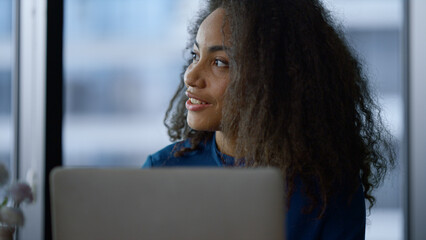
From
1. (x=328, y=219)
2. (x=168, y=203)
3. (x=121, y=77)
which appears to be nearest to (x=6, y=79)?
(x=121, y=77)

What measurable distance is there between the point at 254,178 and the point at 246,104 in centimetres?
58

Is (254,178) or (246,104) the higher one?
(246,104)

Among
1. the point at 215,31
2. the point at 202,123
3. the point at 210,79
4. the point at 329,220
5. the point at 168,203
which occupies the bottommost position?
the point at 329,220

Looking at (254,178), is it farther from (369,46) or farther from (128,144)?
(369,46)

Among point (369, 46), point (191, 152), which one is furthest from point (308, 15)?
point (369, 46)

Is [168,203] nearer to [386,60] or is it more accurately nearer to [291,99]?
[291,99]

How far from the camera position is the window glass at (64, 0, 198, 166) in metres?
1.95

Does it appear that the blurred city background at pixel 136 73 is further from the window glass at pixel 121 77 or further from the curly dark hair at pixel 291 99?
the curly dark hair at pixel 291 99

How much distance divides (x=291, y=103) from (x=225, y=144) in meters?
0.24

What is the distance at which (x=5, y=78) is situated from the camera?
1872 mm

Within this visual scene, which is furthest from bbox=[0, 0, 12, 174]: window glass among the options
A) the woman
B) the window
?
the woman

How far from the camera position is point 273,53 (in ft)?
3.68

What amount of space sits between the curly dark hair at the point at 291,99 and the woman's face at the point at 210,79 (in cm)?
3

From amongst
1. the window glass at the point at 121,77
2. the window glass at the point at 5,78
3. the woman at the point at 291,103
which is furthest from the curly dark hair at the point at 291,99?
the window glass at the point at 5,78
